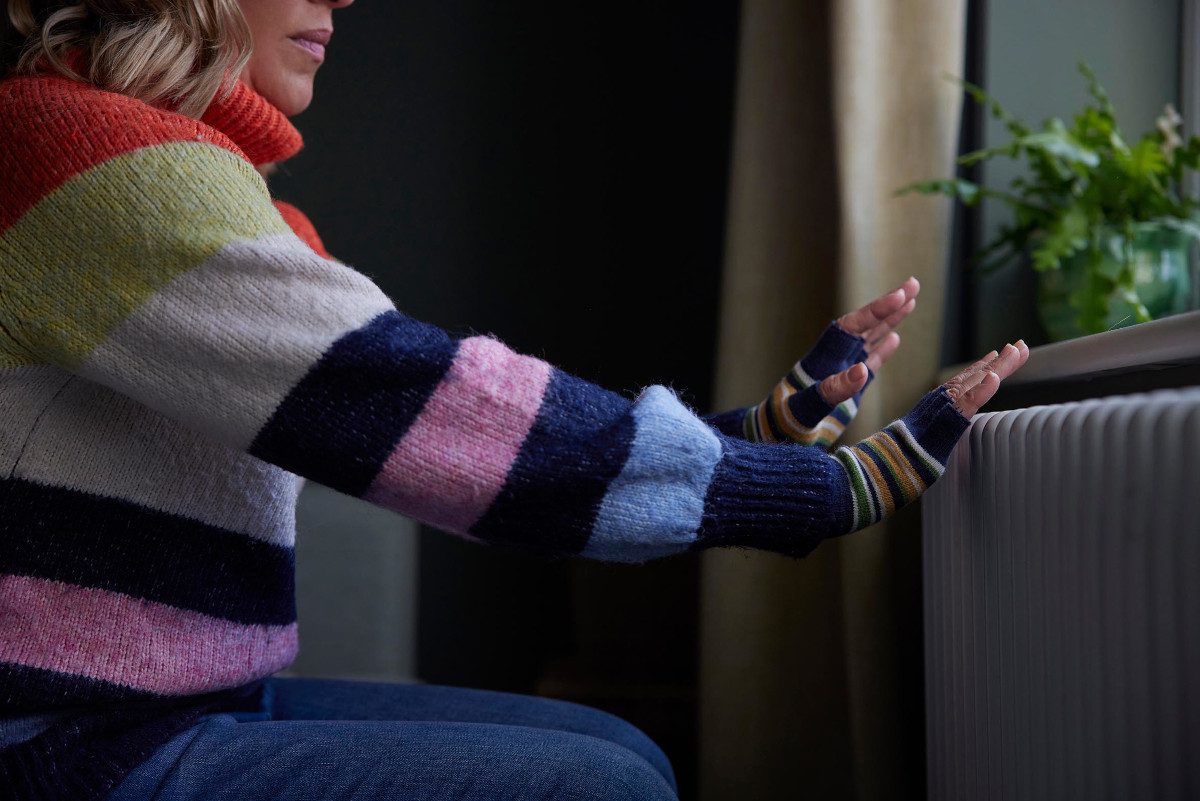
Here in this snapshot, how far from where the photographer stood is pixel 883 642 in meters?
1.28

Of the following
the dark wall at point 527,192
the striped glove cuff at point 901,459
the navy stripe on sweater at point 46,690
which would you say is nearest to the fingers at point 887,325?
the striped glove cuff at point 901,459

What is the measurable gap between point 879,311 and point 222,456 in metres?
0.65

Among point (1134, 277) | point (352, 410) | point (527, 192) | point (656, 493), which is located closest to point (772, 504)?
point (656, 493)

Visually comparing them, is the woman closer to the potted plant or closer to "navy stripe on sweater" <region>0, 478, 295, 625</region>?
"navy stripe on sweater" <region>0, 478, 295, 625</region>

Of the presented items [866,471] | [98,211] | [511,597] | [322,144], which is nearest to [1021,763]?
[866,471]

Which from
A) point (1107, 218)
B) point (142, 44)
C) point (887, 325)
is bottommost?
point (887, 325)

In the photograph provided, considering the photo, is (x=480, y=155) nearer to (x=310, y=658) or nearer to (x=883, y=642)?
(x=310, y=658)

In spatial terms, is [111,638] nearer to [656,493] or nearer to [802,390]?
[656,493]

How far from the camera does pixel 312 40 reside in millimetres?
1056

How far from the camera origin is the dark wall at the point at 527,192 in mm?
2092

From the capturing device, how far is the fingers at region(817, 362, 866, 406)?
2.78ft

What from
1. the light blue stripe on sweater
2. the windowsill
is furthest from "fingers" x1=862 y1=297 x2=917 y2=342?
the light blue stripe on sweater

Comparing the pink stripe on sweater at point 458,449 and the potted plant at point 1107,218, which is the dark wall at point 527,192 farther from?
the pink stripe on sweater at point 458,449

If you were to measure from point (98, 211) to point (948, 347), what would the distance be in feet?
3.61
